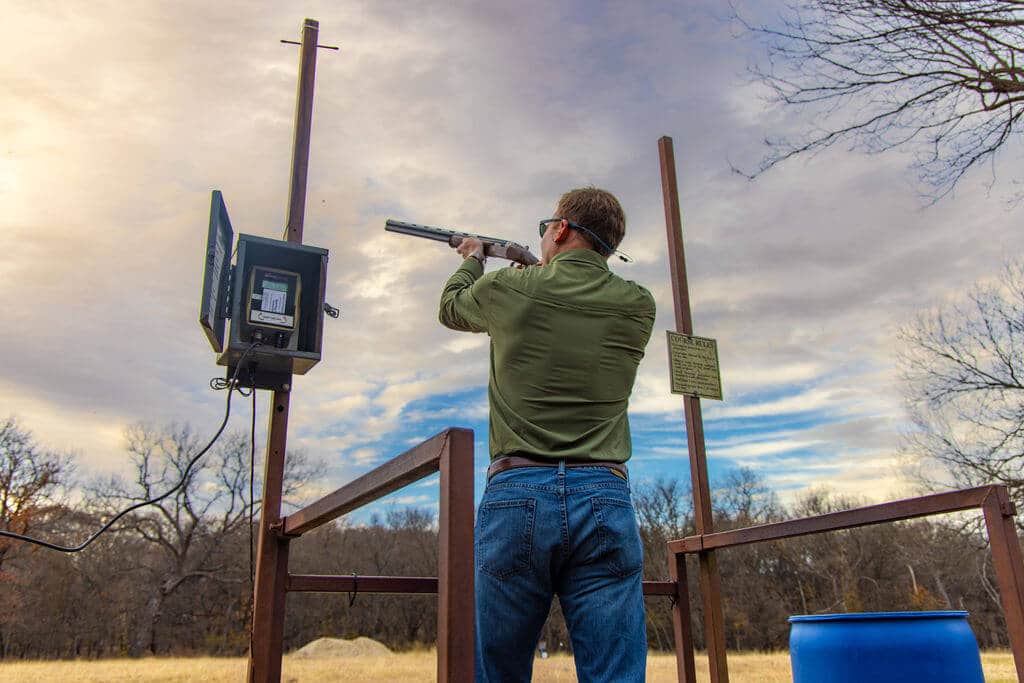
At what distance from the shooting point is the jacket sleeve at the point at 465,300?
A: 6.41 ft

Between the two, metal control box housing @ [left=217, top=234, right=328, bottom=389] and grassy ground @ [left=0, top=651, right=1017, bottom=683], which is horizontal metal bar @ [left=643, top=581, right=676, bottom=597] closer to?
metal control box housing @ [left=217, top=234, right=328, bottom=389]

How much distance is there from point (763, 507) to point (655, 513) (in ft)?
A: 15.4

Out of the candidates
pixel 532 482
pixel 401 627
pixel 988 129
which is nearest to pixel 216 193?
pixel 532 482

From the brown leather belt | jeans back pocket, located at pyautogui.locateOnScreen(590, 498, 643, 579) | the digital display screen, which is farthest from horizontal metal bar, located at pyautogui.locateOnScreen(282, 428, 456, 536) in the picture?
the digital display screen

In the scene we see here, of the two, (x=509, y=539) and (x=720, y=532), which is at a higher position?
(x=720, y=532)

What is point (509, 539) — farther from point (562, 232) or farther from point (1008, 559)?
point (1008, 559)

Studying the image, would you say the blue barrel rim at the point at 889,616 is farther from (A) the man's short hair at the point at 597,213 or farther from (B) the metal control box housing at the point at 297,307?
(B) the metal control box housing at the point at 297,307

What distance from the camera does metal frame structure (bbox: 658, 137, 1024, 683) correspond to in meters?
2.26

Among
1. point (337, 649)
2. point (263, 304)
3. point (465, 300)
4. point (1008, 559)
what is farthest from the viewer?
point (337, 649)

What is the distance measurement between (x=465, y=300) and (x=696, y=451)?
2404 millimetres

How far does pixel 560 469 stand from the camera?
5.74 feet

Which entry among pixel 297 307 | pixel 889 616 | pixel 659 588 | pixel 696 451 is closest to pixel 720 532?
pixel 659 588

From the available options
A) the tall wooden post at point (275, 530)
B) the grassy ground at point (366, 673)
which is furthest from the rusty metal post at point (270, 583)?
the grassy ground at point (366, 673)

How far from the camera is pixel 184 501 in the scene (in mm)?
31234
